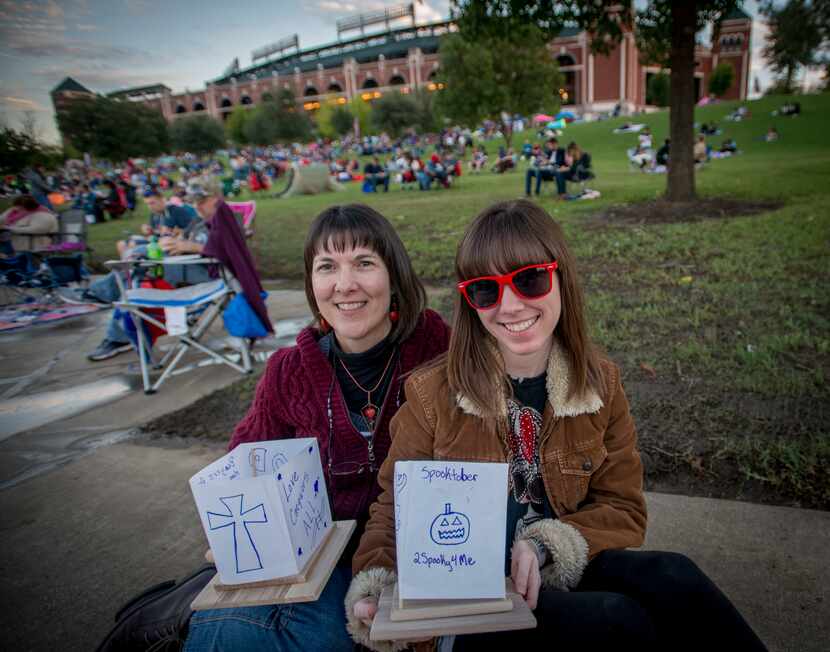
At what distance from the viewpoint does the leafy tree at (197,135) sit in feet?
176

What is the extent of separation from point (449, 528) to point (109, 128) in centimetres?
1697

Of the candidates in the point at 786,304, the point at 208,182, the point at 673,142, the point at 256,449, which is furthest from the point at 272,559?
the point at 673,142

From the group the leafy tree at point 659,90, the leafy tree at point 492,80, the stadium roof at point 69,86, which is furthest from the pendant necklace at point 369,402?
the leafy tree at point 659,90

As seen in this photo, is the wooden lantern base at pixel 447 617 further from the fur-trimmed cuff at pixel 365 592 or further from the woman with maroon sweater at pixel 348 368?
the woman with maroon sweater at pixel 348 368

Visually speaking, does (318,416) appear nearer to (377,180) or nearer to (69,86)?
(69,86)

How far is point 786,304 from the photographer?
4414mm

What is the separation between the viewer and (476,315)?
1731 millimetres

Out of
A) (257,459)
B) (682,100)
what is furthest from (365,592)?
(682,100)

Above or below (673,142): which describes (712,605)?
below

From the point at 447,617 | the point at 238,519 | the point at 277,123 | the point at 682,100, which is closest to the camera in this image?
the point at 447,617

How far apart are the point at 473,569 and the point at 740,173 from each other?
17.8 metres

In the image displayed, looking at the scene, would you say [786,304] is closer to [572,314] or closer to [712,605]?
[572,314]

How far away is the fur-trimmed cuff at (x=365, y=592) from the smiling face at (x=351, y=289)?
0.81 metres

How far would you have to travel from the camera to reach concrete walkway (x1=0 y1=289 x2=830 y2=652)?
6.31ft
